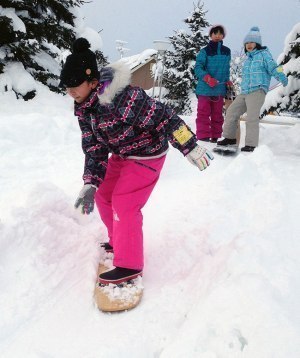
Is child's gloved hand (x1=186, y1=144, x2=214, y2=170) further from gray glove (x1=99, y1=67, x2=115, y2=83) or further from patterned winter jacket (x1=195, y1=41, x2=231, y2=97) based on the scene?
patterned winter jacket (x1=195, y1=41, x2=231, y2=97)

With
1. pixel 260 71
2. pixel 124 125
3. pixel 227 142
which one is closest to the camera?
pixel 124 125

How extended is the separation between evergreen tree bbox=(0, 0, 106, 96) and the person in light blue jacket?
16.6 feet

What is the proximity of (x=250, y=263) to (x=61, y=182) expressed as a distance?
8.38ft

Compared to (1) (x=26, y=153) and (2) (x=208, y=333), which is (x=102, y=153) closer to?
(2) (x=208, y=333)

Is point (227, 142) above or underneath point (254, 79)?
underneath

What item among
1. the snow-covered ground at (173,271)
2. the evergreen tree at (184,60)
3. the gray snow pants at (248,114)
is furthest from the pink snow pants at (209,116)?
the evergreen tree at (184,60)

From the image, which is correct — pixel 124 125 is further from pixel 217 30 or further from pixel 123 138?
pixel 217 30

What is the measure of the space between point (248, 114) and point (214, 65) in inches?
44.9

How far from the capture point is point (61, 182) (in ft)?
13.5

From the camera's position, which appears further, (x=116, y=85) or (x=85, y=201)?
(x=85, y=201)

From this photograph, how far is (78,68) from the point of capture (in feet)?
7.32

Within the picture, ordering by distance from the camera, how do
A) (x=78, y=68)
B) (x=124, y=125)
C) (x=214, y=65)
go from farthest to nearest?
(x=214, y=65) < (x=124, y=125) < (x=78, y=68)

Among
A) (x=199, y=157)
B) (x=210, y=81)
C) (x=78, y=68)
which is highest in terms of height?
(x=78, y=68)

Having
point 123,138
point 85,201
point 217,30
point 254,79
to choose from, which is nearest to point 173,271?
point 85,201
